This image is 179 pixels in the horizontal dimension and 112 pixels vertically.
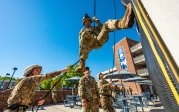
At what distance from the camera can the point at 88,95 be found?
5.53 m

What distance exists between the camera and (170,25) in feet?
4.28

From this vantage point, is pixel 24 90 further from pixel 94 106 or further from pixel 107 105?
pixel 107 105

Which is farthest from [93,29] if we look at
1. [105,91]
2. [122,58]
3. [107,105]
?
[122,58]

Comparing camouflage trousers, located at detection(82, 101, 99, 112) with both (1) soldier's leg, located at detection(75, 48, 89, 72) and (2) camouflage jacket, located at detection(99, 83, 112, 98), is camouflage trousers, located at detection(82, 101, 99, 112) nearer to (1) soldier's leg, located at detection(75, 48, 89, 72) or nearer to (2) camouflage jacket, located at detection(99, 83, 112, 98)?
(2) camouflage jacket, located at detection(99, 83, 112, 98)

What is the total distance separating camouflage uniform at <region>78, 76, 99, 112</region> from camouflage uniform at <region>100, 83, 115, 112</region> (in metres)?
0.94

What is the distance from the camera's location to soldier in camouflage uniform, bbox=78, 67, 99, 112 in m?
5.42

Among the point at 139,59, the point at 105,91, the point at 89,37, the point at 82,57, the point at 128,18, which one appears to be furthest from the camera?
the point at 139,59

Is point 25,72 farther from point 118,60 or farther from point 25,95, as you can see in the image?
point 118,60

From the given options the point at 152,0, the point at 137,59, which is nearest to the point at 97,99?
the point at 152,0

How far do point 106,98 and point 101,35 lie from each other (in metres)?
3.81

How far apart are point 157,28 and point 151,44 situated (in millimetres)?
164

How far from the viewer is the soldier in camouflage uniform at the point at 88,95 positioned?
17.8 feet

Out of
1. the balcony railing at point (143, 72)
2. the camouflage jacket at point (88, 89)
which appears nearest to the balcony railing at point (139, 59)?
the balcony railing at point (143, 72)

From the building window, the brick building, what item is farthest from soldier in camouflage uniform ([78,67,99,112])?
the building window
